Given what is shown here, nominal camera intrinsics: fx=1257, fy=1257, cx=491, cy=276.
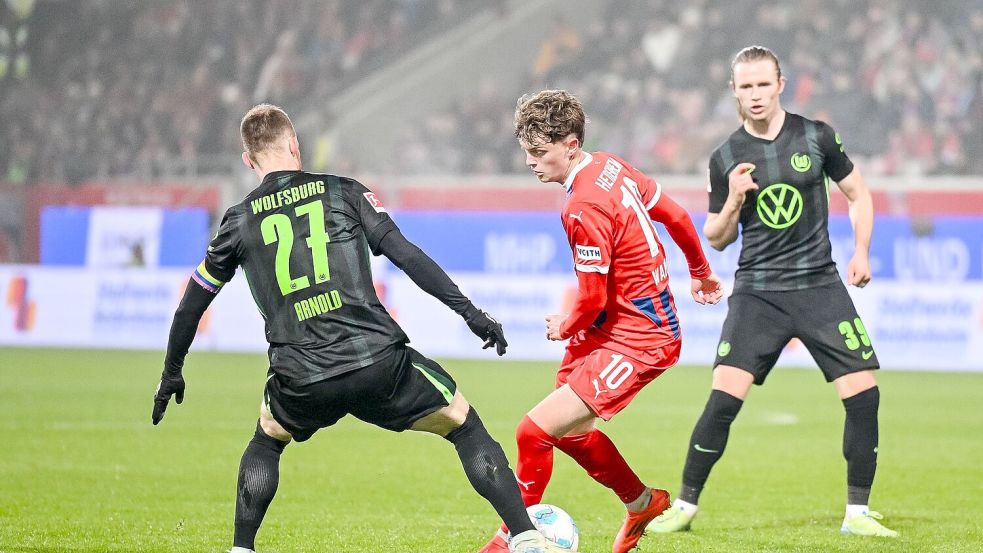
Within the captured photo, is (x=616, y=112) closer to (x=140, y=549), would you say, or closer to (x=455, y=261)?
(x=455, y=261)

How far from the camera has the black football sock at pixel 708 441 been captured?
5.92 meters

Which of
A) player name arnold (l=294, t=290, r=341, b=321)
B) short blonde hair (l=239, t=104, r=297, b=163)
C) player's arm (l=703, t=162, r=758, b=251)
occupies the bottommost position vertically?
player name arnold (l=294, t=290, r=341, b=321)

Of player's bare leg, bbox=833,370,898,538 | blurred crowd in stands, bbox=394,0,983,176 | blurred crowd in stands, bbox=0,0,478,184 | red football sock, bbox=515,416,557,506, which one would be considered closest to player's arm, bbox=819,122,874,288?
player's bare leg, bbox=833,370,898,538

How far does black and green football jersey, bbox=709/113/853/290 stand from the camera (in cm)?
589

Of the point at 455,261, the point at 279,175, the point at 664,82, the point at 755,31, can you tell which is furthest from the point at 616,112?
the point at 279,175

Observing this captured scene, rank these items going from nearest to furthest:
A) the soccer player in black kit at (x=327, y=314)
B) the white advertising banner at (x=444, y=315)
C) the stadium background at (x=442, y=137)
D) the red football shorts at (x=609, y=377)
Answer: the soccer player in black kit at (x=327, y=314), the red football shorts at (x=609, y=377), the white advertising banner at (x=444, y=315), the stadium background at (x=442, y=137)

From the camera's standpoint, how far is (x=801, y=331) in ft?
19.3

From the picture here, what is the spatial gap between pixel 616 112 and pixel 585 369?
17494 millimetres

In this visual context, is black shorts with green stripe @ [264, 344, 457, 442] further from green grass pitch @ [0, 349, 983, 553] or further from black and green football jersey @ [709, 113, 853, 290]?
black and green football jersey @ [709, 113, 853, 290]

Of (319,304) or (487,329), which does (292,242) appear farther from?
(487,329)

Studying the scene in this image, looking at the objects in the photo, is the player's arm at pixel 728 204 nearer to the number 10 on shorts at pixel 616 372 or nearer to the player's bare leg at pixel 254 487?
the number 10 on shorts at pixel 616 372

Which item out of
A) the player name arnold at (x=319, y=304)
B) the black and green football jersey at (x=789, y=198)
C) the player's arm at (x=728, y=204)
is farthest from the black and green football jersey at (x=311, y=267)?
the black and green football jersey at (x=789, y=198)

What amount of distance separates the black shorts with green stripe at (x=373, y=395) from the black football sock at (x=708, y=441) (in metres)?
1.79

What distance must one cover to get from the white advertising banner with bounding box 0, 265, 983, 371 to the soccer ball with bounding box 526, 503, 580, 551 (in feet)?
32.3
